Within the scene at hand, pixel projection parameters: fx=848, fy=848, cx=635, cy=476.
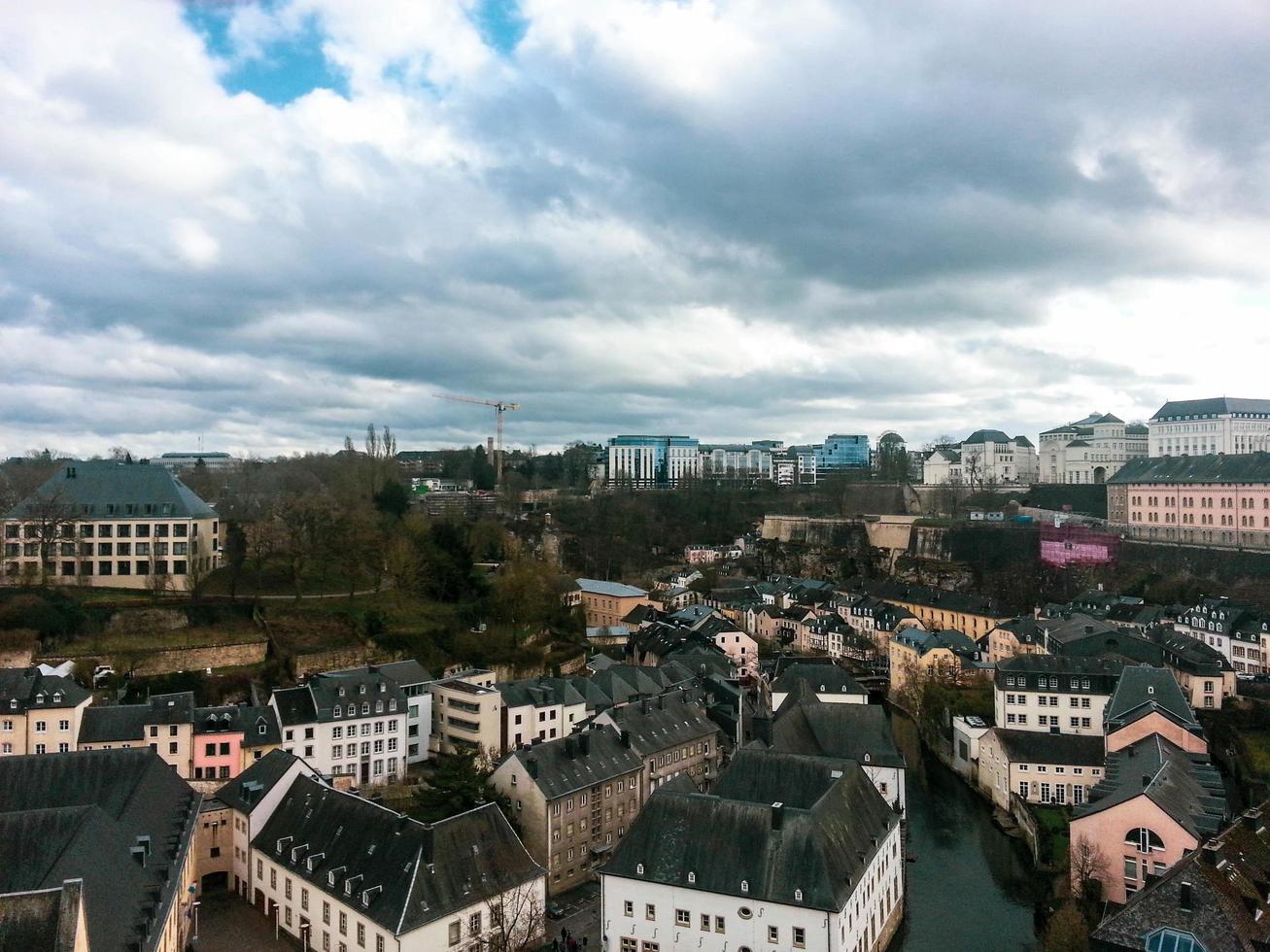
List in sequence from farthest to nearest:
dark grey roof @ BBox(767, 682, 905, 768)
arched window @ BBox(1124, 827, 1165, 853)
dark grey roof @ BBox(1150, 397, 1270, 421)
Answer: dark grey roof @ BBox(1150, 397, 1270, 421)
dark grey roof @ BBox(767, 682, 905, 768)
arched window @ BBox(1124, 827, 1165, 853)

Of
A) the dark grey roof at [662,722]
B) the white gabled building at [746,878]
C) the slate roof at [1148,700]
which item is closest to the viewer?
the white gabled building at [746,878]

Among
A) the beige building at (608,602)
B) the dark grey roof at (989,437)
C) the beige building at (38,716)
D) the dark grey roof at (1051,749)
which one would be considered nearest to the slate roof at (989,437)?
the dark grey roof at (989,437)

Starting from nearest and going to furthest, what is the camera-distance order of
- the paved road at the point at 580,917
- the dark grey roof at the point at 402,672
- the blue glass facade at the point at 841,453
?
the paved road at the point at 580,917, the dark grey roof at the point at 402,672, the blue glass facade at the point at 841,453

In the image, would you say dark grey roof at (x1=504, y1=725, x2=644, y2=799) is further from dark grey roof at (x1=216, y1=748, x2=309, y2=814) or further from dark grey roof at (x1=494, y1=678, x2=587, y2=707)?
dark grey roof at (x1=216, y1=748, x2=309, y2=814)

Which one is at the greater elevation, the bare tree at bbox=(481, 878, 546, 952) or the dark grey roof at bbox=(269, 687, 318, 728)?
the dark grey roof at bbox=(269, 687, 318, 728)

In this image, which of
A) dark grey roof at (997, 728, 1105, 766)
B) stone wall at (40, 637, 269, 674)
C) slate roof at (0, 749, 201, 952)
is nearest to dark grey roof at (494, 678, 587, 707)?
stone wall at (40, 637, 269, 674)

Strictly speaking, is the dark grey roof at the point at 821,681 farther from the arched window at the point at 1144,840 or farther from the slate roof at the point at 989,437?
the slate roof at the point at 989,437

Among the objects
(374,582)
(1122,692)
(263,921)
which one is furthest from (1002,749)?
(374,582)
